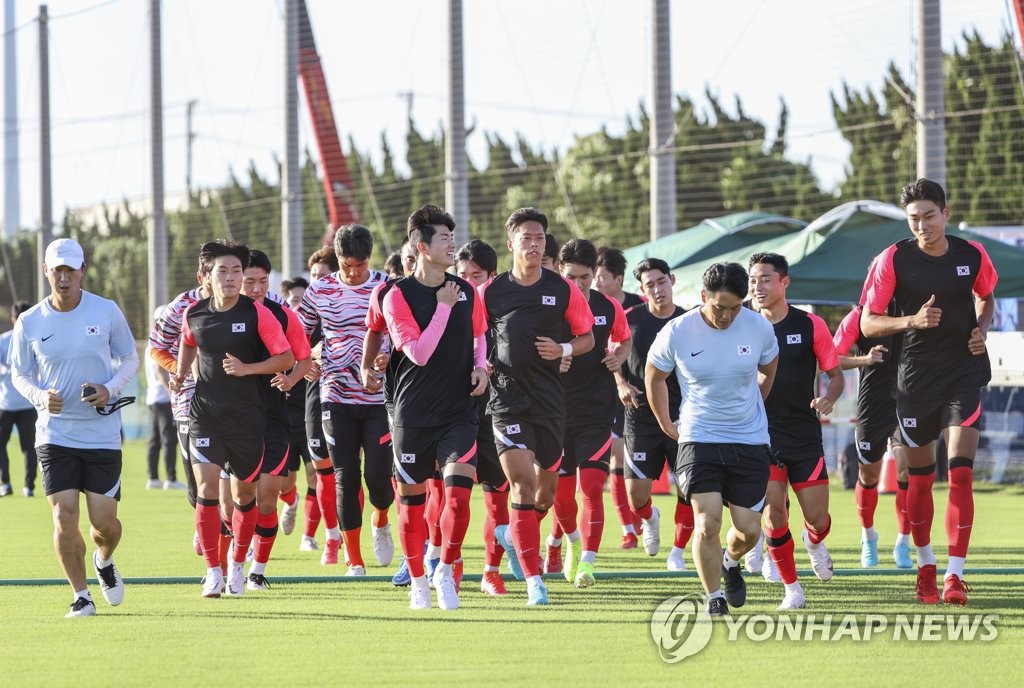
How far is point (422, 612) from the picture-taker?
30.1ft

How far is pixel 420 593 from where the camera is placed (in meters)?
9.34

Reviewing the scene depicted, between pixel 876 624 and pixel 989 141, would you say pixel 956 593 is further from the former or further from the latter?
pixel 989 141

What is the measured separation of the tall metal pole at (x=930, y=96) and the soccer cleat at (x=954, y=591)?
1065cm

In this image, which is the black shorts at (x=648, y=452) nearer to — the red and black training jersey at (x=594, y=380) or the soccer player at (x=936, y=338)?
the red and black training jersey at (x=594, y=380)

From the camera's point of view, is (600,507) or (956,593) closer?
(956,593)

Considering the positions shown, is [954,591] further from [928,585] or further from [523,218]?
[523,218]

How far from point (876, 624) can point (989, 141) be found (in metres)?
24.7

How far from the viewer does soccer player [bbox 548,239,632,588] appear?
36.2ft

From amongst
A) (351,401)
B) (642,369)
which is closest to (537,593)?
(351,401)

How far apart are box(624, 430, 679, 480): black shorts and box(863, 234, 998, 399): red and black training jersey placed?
2.64m

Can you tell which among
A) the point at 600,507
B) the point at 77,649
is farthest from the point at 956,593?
the point at 77,649

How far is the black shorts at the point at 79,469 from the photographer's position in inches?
358

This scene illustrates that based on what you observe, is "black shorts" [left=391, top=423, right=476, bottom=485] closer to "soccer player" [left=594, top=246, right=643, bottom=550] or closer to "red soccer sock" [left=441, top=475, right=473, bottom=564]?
"red soccer sock" [left=441, top=475, right=473, bottom=564]

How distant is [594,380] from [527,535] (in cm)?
220
